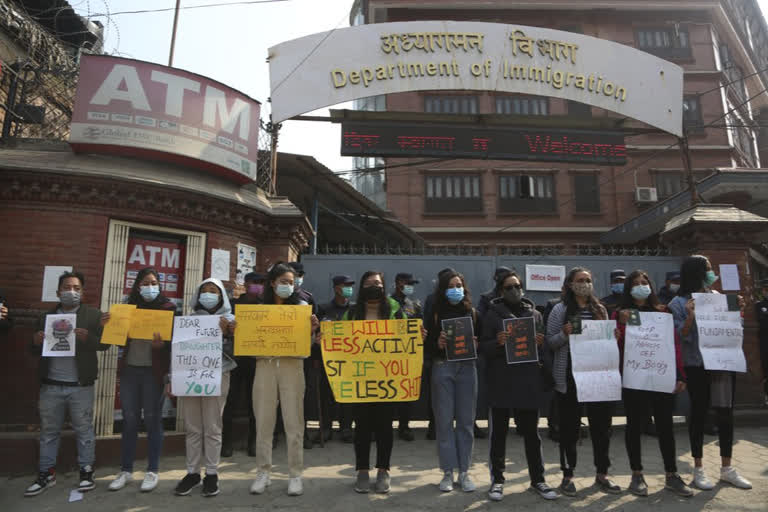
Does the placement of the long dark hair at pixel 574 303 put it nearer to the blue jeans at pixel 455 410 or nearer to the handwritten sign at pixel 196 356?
the blue jeans at pixel 455 410

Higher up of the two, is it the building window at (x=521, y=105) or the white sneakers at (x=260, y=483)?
the building window at (x=521, y=105)

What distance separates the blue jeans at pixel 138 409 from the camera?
4.45 metres

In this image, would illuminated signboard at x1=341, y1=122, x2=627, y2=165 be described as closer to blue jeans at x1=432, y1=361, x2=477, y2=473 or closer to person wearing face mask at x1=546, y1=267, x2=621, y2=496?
person wearing face mask at x1=546, y1=267, x2=621, y2=496

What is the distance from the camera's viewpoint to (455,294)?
4.36 metres

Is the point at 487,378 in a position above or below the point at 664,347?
below

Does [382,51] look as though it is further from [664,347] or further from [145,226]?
[664,347]

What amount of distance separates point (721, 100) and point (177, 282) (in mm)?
25950

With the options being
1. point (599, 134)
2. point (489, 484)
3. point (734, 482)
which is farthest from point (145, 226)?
point (599, 134)

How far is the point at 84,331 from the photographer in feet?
14.6

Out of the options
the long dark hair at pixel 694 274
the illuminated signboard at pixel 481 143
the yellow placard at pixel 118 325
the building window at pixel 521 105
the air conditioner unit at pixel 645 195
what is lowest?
the yellow placard at pixel 118 325

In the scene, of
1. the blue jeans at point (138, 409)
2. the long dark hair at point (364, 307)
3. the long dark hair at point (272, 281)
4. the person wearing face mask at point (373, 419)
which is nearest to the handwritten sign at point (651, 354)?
the person wearing face mask at point (373, 419)

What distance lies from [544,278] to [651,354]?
3.10 m

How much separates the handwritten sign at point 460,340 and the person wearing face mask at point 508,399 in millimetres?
167

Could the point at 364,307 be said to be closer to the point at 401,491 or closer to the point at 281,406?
the point at 281,406
